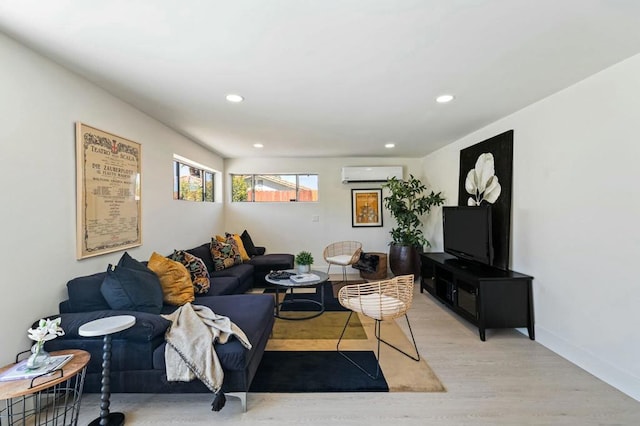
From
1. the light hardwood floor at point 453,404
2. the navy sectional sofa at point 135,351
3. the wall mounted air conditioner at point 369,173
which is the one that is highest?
the wall mounted air conditioner at point 369,173

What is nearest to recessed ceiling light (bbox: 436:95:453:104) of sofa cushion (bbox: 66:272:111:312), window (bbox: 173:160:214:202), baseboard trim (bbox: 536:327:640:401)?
baseboard trim (bbox: 536:327:640:401)

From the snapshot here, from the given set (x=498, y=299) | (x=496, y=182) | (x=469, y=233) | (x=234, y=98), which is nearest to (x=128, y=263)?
(x=234, y=98)

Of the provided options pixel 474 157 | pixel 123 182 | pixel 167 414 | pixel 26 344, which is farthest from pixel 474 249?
pixel 26 344

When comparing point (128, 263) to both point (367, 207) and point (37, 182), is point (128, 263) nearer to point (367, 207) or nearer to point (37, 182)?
point (37, 182)

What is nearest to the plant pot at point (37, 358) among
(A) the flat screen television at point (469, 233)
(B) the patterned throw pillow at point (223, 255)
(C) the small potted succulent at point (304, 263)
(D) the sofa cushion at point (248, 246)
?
(C) the small potted succulent at point (304, 263)

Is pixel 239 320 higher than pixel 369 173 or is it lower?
lower

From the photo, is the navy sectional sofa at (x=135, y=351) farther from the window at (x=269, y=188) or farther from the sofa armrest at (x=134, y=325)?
the window at (x=269, y=188)

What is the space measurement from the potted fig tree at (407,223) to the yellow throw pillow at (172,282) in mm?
3572

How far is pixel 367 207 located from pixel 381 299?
344cm

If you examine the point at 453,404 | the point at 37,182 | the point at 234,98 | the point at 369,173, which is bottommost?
the point at 453,404

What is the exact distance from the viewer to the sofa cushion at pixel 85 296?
81.4 inches

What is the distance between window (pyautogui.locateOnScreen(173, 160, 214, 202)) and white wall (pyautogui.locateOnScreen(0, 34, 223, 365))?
144cm

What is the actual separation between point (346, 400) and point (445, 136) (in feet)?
12.1

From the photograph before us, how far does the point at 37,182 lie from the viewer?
6.35ft
